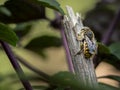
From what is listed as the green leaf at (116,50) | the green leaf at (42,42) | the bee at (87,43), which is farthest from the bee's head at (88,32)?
the green leaf at (42,42)

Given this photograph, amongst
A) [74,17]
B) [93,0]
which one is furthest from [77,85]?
[93,0]

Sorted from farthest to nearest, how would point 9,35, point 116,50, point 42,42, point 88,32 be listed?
point 42,42 → point 116,50 → point 88,32 → point 9,35

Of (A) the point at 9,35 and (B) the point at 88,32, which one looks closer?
(A) the point at 9,35

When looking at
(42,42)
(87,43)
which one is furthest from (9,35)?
(42,42)

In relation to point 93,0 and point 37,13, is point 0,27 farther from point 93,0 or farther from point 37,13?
point 93,0

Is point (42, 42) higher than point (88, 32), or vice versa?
point (42, 42)

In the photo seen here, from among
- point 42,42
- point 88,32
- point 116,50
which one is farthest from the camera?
point 42,42

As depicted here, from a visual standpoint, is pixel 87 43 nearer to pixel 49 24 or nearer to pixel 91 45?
pixel 91 45

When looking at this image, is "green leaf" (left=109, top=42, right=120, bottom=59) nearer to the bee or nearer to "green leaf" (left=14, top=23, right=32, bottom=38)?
the bee

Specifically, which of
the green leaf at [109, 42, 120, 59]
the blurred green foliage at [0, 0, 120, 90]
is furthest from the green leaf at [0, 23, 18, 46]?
the green leaf at [109, 42, 120, 59]

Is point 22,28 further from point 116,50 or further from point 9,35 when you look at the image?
point 9,35
